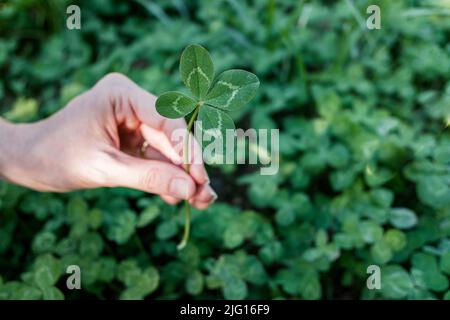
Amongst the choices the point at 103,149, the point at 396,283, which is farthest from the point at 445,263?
the point at 103,149

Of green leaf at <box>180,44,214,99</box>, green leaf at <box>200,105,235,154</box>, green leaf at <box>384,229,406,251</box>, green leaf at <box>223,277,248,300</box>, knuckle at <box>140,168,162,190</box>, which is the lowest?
green leaf at <box>223,277,248,300</box>

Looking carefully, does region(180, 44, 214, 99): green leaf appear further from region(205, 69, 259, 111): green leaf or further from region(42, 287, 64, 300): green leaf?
region(42, 287, 64, 300): green leaf

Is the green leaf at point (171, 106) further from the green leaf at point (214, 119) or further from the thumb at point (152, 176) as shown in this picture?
the thumb at point (152, 176)

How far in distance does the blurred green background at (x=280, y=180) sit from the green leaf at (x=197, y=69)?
59cm

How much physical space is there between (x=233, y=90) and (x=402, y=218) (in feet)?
2.52

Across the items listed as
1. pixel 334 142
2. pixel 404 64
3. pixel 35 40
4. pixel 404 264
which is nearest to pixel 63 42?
pixel 35 40

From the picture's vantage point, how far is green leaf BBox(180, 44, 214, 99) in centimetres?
96

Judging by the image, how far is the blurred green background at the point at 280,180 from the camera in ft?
4.63

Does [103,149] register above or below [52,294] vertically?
above

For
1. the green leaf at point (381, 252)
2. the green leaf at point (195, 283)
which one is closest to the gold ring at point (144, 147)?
the green leaf at point (195, 283)

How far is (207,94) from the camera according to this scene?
1022 millimetres

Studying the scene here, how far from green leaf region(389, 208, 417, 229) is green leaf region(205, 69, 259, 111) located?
728 mm

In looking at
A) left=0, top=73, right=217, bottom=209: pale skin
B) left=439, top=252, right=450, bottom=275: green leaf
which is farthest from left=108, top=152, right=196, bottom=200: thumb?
left=439, top=252, right=450, bottom=275: green leaf

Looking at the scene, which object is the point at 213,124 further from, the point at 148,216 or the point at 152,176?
the point at 148,216
